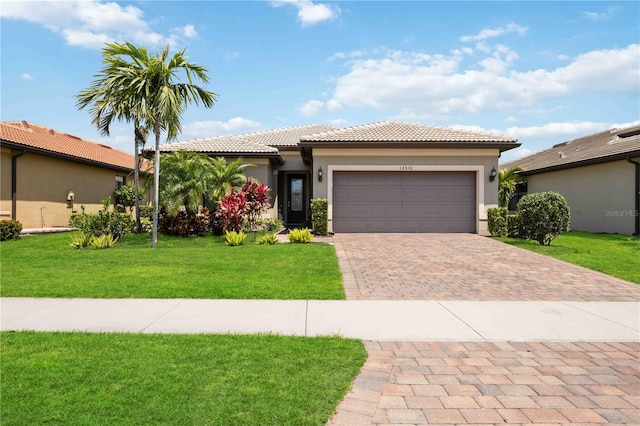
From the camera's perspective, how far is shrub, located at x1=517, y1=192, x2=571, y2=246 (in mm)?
12781

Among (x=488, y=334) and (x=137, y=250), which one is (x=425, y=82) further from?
(x=488, y=334)

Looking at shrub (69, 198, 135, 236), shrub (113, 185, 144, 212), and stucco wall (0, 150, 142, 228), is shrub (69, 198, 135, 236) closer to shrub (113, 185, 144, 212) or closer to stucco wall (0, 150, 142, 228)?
stucco wall (0, 150, 142, 228)

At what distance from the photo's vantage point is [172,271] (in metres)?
8.41

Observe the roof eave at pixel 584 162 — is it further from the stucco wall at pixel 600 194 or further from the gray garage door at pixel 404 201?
the gray garage door at pixel 404 201

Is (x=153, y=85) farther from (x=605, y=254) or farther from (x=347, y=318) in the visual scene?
(x=605, y=254)

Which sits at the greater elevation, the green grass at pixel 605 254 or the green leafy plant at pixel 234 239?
the green leafy plant at pixel 234 239

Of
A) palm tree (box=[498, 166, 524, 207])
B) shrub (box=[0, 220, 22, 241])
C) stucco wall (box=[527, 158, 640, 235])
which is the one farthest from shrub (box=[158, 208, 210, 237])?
stucco wall (box=[527, 158, 640, 235])

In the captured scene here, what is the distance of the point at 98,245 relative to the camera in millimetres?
11891

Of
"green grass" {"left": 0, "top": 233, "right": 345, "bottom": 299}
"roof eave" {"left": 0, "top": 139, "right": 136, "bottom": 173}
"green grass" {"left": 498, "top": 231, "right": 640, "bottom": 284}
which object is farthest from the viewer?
"roof eave" {"left": 0, "top": 139, "right": 136, "bottom": 173}

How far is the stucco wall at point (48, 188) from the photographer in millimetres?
15906

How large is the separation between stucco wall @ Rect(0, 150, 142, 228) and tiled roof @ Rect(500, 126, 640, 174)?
87.0 feet

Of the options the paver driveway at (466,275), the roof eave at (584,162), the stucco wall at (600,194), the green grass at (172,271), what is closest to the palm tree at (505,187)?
the roof eave at (584,162)

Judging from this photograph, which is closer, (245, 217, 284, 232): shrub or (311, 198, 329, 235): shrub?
(311, 198, 329, 235): shrub

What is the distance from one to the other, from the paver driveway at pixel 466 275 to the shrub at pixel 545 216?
1243mm
